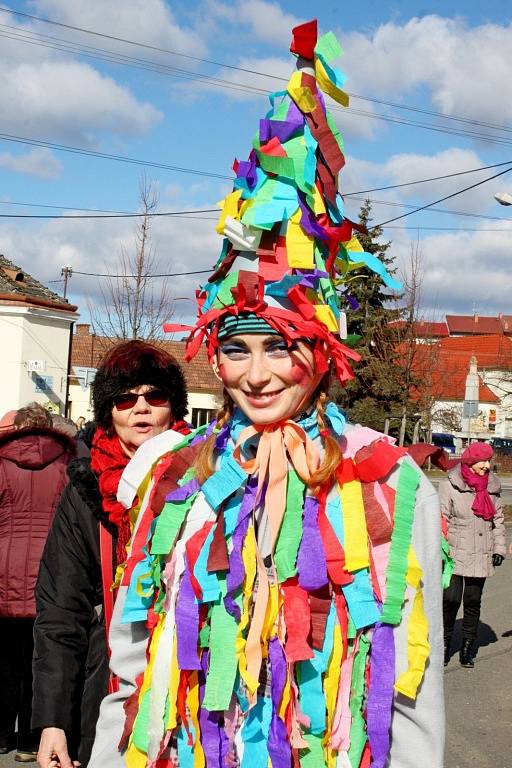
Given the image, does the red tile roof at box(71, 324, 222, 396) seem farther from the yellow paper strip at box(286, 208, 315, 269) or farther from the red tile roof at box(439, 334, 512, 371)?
the red tile roof at box(439, 334, 512, 371)

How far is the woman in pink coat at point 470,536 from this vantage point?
7.18 metres

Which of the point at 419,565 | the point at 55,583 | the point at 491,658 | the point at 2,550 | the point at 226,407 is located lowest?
the point at 491,658

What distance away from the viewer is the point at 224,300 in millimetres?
2023

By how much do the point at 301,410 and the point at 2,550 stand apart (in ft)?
9.68

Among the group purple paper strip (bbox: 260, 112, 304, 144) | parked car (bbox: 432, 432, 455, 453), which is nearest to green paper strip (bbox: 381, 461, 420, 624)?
purple paper strip (bbox: 260, 112, 304, 144)

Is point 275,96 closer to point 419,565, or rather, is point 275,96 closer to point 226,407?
point 226,407

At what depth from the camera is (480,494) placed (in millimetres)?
7367

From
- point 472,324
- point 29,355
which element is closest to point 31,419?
point 29,355

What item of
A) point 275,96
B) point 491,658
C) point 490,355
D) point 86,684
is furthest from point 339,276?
point 490,355

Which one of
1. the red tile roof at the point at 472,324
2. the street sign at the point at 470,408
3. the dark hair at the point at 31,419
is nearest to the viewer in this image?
the dark hair at the point at 31,419

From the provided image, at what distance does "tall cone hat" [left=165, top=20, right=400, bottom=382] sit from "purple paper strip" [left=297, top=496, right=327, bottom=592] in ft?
1.09

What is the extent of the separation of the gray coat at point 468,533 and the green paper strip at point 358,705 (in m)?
5.53

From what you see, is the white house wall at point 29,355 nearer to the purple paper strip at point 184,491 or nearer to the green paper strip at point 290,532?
the purple paper strip at point 184,491

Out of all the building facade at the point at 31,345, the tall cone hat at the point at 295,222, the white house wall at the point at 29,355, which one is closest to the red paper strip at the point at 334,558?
the tall cone hat at the point at 295,222
